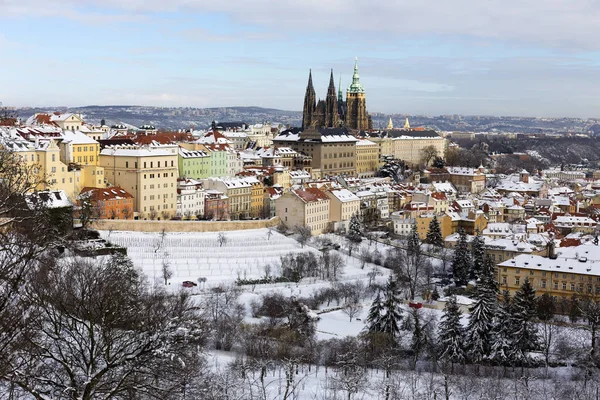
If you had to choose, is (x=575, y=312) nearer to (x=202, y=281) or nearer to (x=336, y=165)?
(x=202, y=281)

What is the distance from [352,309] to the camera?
1282 inches

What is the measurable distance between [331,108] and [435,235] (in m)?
50.4

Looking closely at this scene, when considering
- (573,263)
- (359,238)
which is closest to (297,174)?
(359,238)

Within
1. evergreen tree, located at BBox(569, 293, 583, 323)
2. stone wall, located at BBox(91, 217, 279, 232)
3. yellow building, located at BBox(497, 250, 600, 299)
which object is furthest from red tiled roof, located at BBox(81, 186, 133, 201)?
evergreen tree, located at BBox(569, 293, 583, 323)

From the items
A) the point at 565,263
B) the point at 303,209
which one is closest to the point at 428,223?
the point at 303,209

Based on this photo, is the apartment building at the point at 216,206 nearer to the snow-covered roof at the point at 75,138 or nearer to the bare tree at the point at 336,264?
the snow-covered roof at the point at 75,138

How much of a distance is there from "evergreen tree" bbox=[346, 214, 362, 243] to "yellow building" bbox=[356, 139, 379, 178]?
31771mm

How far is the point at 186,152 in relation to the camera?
5584cm

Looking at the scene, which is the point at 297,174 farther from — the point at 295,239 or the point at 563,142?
the point at 563,142

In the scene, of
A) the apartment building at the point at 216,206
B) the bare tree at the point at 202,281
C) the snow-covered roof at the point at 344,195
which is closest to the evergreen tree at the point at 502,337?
the bare tree at the point at 202,281

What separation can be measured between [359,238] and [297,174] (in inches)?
694

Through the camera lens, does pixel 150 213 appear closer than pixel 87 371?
No

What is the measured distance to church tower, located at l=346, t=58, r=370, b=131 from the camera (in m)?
101

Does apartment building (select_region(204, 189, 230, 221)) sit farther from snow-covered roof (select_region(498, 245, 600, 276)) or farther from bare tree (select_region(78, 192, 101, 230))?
snow-covered roof (select_region(498, 245, 600, 276))
